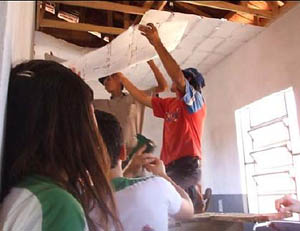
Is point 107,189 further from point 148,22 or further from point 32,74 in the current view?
point 148,22

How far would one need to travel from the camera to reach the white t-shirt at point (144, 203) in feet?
1.79

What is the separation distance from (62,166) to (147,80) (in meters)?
0.48

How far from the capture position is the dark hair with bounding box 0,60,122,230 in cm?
31

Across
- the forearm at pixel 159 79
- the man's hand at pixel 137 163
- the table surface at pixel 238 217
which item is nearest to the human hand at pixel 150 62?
the forearm at pixel 159 79

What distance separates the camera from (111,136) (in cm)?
59

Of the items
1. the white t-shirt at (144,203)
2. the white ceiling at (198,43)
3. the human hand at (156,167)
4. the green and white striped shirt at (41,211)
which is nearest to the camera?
the green and white striped shirt at (41,211)

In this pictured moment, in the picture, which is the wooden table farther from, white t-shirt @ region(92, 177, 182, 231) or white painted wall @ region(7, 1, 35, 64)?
white painted wall @ region(7, 1, 35, 64)

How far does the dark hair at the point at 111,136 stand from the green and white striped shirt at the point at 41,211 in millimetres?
289

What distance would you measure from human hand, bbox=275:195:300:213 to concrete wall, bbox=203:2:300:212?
9cm

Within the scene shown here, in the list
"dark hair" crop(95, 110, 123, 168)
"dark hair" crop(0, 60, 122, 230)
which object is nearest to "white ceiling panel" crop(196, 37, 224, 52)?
"dark hair" crop(95, 110, 123, 168)

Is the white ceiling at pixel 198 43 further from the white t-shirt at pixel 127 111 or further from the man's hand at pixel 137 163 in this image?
the man's hand at pixel 137 163

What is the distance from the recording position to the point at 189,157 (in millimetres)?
692

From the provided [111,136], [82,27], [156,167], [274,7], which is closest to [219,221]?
[156,167]

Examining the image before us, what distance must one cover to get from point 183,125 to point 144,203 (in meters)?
0.22
